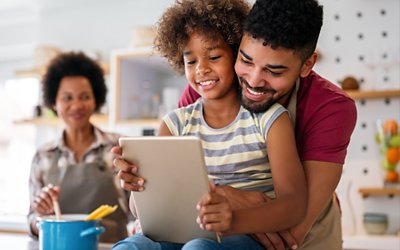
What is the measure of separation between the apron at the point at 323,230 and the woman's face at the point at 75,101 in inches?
53.4

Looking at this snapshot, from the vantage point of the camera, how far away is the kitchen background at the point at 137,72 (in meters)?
3.34

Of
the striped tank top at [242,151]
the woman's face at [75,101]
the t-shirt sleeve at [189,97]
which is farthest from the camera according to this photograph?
the woman's face at [75,101]

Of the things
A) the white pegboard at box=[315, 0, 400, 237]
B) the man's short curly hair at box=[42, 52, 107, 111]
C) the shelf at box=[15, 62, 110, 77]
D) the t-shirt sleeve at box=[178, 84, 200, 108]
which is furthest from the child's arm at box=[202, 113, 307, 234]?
the shelf at box=[15, 62, 110, 77]

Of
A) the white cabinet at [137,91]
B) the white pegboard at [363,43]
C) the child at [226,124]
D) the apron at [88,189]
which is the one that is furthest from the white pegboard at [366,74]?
the child at [226,124]

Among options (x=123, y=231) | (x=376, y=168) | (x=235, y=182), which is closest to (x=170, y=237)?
(x=235, y=182)

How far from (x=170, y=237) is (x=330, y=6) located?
265 cm

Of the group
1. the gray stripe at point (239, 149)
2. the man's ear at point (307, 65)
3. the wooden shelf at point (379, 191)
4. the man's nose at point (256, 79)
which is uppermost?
the man's ear at point (307, 65)

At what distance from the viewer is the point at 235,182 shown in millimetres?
1262

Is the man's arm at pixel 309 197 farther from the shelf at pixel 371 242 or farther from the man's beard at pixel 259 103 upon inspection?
the shelf at pixel 371 242

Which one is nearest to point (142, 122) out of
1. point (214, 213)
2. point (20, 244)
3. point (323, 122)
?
point (20, 244)

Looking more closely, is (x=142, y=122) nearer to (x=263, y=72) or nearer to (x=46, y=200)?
(x=46, y=200)

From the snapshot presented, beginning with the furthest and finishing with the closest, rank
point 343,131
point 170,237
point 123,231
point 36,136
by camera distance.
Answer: point 36,136
point 123,231
point 343,131
point 170,237

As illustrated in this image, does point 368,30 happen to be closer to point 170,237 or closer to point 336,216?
point 336,216

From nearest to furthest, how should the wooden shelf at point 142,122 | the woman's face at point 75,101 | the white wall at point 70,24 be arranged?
1. the woman's face at point 75,101
2. the wooden shelf at point 142,122
3. the white wall at point 70,24
